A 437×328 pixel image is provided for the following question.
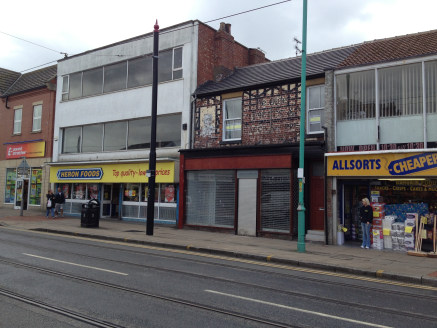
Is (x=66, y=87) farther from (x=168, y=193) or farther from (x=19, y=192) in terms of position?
(x=168, y=193)

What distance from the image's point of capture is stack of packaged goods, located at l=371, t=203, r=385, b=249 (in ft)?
44.2

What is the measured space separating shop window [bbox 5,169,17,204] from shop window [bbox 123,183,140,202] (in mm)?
10953

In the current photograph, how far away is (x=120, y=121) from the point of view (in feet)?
73.6

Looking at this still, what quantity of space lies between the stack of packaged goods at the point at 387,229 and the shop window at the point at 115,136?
14140 millimetres

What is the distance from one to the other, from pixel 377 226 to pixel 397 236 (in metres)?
0.71

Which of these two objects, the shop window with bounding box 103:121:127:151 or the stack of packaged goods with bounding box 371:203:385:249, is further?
the shop window with bounding box 103:121:127:151

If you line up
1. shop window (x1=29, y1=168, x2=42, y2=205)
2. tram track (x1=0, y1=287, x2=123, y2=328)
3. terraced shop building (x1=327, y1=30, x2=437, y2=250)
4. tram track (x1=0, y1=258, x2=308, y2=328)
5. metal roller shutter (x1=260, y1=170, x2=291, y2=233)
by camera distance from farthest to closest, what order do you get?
shop window (x1=29, y1=168, x2=42, y2=205) < metal roller shutter (x1=260, y1=170, x2=291, y2=233) < terraced shop building (x1=327, y1=30, x2=437, y2=250) < tram track (x1=0, y1=258, x2=308, y2=328) < tram track (x1=0, y1=287, x2=123, y2=328)

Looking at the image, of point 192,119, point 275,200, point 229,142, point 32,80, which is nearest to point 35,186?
point 32,80

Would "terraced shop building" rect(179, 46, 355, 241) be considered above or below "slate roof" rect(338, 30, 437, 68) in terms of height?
below

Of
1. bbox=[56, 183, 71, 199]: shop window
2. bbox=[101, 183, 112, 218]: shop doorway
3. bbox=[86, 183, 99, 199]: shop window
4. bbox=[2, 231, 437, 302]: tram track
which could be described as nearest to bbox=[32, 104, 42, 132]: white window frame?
bbox=[56, 183, 71, 199]: shop window

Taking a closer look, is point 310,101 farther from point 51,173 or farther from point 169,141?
point 51,173

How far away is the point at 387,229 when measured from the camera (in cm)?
1335

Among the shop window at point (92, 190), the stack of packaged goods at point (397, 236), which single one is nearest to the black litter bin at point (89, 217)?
the shop window at point (92, 190)

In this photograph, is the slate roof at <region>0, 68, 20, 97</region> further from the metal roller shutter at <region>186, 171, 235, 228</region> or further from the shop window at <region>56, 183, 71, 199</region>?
the metal roller shutter at <region>186, 171, 235, 228</region>
